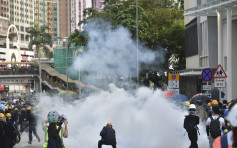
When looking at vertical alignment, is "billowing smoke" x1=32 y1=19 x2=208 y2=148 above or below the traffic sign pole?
below

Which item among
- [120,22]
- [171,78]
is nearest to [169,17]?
[120,22]

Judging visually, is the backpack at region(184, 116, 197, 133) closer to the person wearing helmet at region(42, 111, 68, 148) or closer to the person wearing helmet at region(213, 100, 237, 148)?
the person wearing helmet at region(42, 111, 68, 148)

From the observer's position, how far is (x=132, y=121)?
62.1 feet

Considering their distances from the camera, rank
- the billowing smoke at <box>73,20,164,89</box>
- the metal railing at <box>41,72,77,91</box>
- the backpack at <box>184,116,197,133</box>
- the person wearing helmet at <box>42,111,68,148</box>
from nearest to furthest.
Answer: the person wearing helmet at <box>42,111,68,148</box> < the backpack at <box>184,116,197,133</box> < the billowing smoke at <box>73,20,164,89</box> < the metal railing at <box>41,72,77,91</box>

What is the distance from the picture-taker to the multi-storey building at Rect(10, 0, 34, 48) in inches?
7151

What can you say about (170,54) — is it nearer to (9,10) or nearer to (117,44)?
(117,44)

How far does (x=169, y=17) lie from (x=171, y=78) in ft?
124

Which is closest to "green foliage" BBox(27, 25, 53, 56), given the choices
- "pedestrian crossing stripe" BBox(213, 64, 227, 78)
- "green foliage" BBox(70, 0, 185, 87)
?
"green foliage" BBox(70, 0, 185, 87)

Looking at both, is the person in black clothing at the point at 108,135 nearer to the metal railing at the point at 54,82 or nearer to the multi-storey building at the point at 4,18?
the metal railing at the point at 54,82

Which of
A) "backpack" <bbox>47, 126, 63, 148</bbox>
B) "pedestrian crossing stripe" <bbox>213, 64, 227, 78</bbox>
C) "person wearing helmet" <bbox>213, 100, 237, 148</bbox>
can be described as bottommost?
"backpack" <bbox>47, 126, 63, 148</bbox>

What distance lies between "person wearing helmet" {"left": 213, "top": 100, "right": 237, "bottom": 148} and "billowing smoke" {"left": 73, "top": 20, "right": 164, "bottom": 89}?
124 feet

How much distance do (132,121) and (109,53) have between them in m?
23.9

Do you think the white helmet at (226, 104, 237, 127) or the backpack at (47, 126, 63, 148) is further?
the backpack at (47, 126, 63, 148)

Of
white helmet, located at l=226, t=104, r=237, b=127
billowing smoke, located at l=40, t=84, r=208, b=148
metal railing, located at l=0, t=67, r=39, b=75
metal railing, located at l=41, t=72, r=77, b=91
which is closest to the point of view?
white helmet, located at l=226, t=104, r=237, b=127
